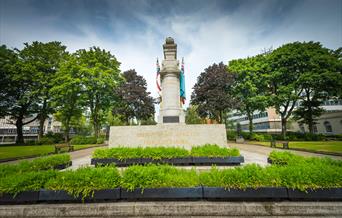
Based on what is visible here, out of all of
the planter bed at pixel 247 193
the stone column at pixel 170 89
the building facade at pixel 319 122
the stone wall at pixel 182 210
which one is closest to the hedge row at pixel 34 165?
the stone wall at pixel 182 210

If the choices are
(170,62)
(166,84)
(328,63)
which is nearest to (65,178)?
(166,84)

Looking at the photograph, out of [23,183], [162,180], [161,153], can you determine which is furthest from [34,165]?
[162,180]

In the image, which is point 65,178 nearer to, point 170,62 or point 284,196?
point 284,196

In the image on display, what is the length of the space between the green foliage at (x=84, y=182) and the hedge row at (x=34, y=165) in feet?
7.15

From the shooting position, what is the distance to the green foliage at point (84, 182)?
3758 mm

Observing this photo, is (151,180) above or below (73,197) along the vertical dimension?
above

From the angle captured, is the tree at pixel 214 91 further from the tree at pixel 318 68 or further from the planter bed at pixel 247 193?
the planter bed at pixel 247 193

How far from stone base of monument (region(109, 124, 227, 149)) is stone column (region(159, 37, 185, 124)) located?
4.74 ft

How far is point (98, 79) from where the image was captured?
25.7 meters

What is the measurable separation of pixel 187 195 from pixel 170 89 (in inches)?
→ 396

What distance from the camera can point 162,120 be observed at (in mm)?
12094

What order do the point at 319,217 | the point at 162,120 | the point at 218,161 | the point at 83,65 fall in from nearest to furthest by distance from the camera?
the point at 319,217
the point at 218,161
the point at 162,120
the point at 83,65

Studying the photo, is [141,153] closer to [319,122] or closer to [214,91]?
[214,91]

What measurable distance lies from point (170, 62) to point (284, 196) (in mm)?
12225
